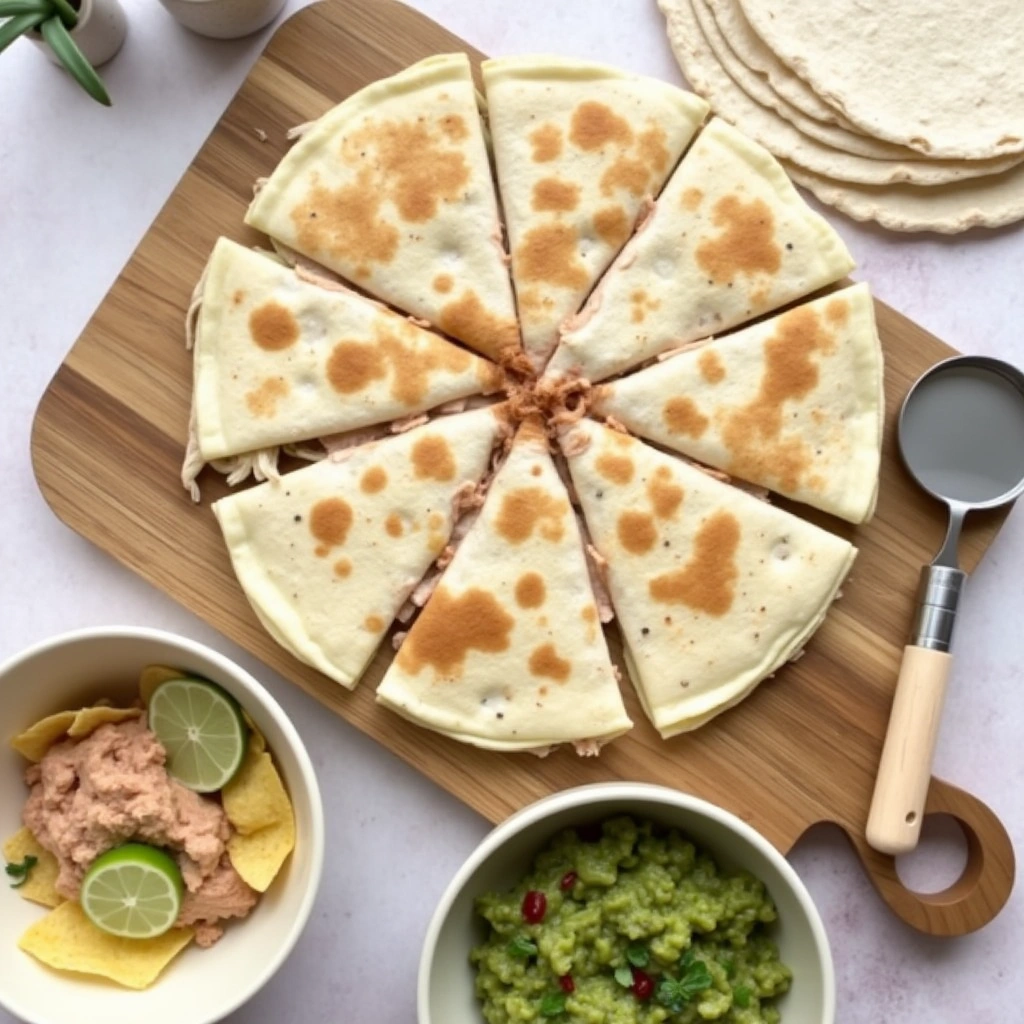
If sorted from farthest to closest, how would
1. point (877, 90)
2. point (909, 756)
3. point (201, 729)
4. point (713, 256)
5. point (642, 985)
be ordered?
point (877, 90)
point (713, 256)
point (909, 756)
point (201, 729)
point (642, 985)

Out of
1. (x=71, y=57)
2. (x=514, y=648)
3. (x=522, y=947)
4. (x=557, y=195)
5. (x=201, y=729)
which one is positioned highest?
(x=71, y=57)

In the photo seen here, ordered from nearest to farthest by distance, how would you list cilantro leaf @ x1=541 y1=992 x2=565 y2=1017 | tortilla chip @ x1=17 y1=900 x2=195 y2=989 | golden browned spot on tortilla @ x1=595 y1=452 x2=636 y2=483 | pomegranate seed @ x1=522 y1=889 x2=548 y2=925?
1. cilantro leaf @ x1=541 y1=992 x2=565 y2=1017
2. pomegranate seed @ x1=522 y1=889 x2=548 y2=925
3. tortilla chip @ x1=17 y1=900 x2=195 y2=989
4. golden browned spot on tortilla @ x1=595 y1=452 x2=636 y2=483

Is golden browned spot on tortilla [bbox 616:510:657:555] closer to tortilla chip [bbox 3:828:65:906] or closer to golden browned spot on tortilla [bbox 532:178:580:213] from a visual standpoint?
golden browned spot on tortilla [bbox 532:178:580:213]

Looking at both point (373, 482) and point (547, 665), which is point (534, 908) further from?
point (373, 482)

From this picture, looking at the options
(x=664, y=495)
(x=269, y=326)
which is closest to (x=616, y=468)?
(x=664, y=495)

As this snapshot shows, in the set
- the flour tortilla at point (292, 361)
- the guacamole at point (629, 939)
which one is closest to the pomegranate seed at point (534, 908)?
the guacamole at point (629, 939)

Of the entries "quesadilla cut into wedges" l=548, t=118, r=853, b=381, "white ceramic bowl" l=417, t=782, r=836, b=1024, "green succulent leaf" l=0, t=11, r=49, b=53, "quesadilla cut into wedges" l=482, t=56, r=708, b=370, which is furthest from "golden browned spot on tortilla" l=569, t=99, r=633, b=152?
"white ceramic bowl" l=417, t=782, r=836, b=1024

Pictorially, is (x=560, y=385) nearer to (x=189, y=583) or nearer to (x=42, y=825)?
(x=189, y=583)
